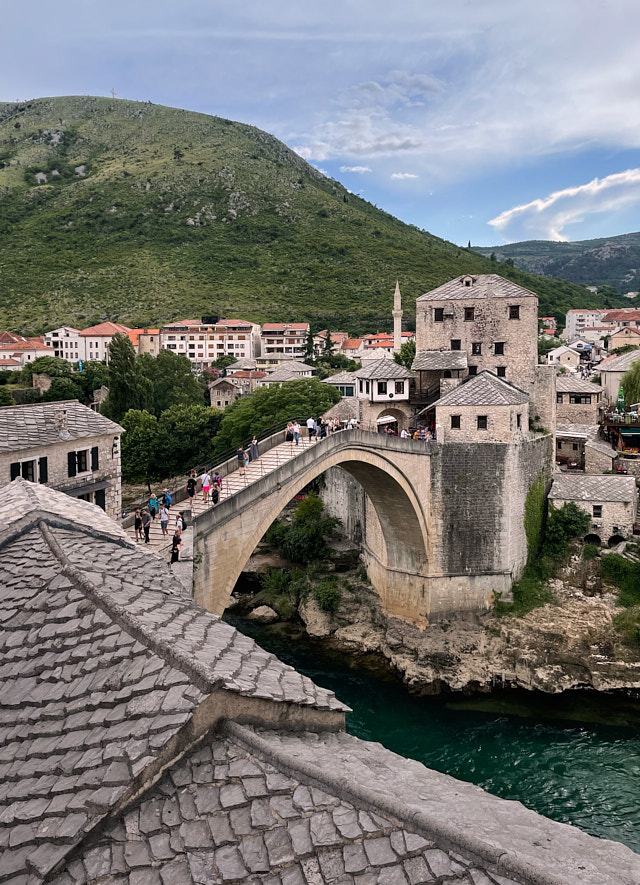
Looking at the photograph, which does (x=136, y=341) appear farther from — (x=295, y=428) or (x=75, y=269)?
(x=295, y=428)

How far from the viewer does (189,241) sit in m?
115

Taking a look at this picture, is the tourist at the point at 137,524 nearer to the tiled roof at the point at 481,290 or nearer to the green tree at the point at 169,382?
the tiled roof at the point at 481,290

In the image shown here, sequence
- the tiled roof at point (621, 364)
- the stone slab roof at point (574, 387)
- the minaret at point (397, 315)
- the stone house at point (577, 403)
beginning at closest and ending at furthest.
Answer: the minaret at point (397, 315)
the stone house at point (577, 403)
the stone slab roof at point (574, 387)
the tiled roof at point (621, 364)

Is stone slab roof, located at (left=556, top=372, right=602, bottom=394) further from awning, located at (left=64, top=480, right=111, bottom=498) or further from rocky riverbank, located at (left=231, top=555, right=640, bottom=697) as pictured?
awning, located at (left=64, top=480, right=111, bottom=498)

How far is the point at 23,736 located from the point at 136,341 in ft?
274

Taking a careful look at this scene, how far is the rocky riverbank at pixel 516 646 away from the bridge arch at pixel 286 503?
3137mm

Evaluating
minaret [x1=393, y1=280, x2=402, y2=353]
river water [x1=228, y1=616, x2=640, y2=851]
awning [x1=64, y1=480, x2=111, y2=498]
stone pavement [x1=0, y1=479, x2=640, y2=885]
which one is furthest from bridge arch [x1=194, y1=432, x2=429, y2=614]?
minaret [x1=393, y1=280, x2=402, y2=353]

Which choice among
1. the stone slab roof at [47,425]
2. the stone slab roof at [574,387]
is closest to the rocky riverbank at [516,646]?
the stone slab roof at [47,425]

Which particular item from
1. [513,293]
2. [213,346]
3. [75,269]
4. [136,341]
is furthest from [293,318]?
[513,293]

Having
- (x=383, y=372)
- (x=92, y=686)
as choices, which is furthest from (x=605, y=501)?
(x=92, y=686)

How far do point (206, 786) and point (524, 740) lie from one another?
2221 centimetres

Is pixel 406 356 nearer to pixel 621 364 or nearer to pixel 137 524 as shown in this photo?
pixel 621 364

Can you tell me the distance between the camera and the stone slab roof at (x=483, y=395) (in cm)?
2705

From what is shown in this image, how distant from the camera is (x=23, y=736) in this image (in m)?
4.45
